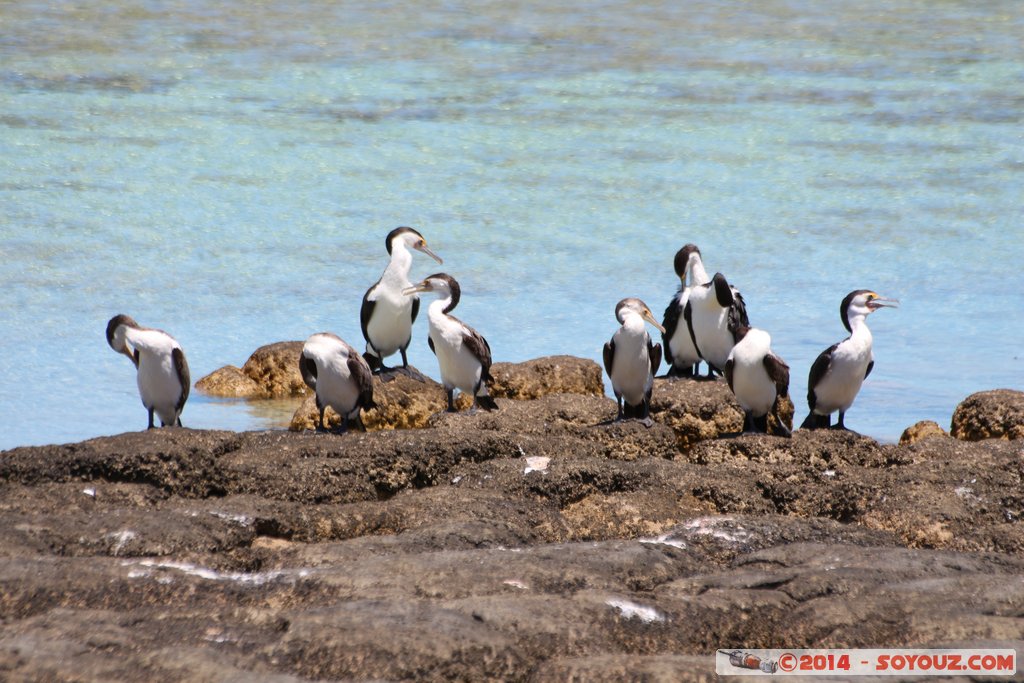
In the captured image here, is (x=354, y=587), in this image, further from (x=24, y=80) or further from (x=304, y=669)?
(x=24, y=80)

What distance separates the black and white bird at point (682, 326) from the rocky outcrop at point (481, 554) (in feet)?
10.3

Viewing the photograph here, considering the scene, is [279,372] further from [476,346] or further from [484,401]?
[476,346]

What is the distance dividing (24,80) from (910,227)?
49.1 ft

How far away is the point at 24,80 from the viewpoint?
24.4 m

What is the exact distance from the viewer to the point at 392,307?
11.0 meters

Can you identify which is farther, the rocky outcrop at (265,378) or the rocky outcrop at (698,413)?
the rocky outcrop at (265,378)

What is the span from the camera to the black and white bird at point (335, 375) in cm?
860

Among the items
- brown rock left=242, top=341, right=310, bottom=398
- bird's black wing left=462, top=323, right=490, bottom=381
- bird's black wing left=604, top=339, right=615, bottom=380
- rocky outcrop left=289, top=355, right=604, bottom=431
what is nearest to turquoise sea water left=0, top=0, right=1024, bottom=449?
brown rock left=242, top=341, right=310, bottom=398

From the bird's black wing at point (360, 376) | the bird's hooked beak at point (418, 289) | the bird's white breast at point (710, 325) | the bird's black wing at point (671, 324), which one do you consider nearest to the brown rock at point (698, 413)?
the bird's white breast at point (710, 325)

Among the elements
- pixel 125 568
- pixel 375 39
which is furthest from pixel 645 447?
pixel 375 39

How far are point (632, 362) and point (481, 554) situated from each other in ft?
14.0

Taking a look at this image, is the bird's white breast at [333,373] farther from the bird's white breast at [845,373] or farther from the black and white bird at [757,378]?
the bird's white breast at [845,373]

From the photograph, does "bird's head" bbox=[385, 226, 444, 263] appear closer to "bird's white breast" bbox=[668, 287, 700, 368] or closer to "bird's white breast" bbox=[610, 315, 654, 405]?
"bird's white breast" bbox=[668, 287, 700, 368]

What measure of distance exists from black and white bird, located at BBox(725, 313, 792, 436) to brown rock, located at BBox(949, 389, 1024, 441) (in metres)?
1.75
